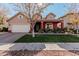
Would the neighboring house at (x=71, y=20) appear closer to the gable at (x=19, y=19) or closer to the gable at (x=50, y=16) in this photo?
the gable at (x=50, y=16)

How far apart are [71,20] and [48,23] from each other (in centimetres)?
145

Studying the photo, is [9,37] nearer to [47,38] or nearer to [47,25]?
[47,38]

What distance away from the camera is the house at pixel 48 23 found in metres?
9.66

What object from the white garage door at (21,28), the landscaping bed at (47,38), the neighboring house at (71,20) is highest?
the neighboring house at (71,20)

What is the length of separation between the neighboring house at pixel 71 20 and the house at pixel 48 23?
0.25 meters

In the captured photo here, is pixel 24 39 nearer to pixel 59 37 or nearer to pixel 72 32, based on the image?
pixel 59 37

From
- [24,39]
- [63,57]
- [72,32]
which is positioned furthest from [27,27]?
[63,57]

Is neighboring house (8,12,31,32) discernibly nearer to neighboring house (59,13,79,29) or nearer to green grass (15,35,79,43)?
green grass (15,35,79,43)

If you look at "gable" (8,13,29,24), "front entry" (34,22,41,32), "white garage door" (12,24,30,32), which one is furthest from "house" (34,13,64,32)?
"gable" (8,13,29,24)

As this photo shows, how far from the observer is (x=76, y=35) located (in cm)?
972

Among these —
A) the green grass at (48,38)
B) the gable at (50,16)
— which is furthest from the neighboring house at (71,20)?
the green grass at (48,38)

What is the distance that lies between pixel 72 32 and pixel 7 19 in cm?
362

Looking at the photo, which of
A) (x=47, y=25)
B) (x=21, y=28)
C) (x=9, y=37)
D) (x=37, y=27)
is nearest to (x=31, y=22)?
(x=37, y=27)

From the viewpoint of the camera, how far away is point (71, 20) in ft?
30.5
